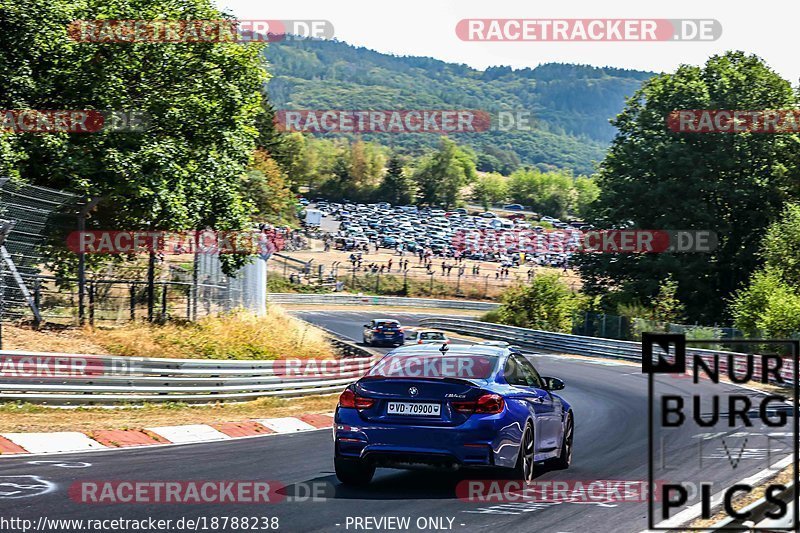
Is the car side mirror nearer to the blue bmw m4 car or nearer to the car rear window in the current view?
the blue bmw m4 car

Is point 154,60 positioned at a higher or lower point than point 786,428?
higher

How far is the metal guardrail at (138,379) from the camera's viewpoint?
1709cm

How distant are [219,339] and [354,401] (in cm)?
1667

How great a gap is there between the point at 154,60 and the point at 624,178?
3735cm

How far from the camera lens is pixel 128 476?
10.6 m

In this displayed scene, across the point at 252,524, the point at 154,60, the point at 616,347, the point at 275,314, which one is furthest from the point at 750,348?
the point at 252,524

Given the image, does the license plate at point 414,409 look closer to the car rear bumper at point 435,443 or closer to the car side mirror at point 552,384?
the car rear bumper at point 435,443

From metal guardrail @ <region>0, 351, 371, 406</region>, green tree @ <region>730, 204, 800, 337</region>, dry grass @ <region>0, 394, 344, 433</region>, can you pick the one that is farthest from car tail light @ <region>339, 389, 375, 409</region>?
green tree @ <region>730, 204, 800, 337</region>

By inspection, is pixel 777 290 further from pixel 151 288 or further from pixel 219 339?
pixel 151 288

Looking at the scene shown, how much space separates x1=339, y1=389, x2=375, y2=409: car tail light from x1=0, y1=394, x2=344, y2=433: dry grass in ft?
20.1

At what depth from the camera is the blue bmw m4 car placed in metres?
9.91

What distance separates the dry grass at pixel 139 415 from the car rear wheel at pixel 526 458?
7.31 metres

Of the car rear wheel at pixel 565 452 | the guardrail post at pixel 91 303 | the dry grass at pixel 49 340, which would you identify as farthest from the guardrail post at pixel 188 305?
the car rear wheel at pixel 565 452

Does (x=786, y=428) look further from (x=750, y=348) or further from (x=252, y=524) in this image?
(x=750, y=348)
